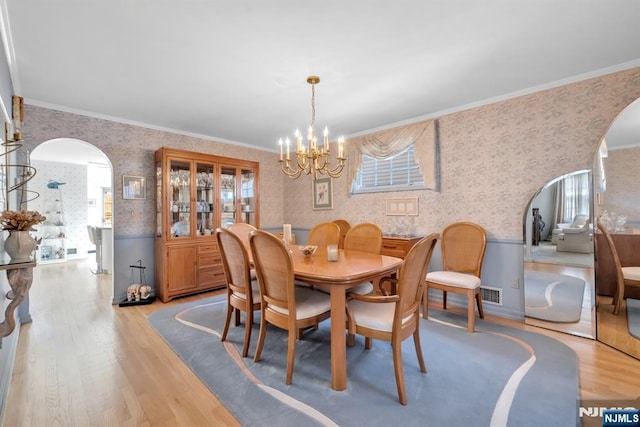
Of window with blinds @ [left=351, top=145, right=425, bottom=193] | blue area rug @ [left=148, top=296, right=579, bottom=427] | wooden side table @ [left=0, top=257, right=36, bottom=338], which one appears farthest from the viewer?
window with blinds @ [left=351, top=145, right=425, bottom=193]

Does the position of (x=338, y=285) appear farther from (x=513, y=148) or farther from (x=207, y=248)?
(x=207, y=248)

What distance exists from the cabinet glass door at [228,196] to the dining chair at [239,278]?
6.47ft

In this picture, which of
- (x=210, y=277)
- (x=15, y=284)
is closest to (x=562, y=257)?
(x=15, y=284)

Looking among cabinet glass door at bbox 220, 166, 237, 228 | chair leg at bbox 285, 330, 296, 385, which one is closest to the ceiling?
cabinet glass door at bbox 220, 166, 237, 228

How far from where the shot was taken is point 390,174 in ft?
12.9

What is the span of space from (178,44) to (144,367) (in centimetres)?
239

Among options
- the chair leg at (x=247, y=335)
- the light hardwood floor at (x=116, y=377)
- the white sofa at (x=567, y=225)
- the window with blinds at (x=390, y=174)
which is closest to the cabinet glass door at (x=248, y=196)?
the window with blinds at (x=390, y=174)

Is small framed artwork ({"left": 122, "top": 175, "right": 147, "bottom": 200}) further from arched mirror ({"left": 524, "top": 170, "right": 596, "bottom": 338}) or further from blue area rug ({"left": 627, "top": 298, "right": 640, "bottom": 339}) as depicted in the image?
blue area rug ({"left": 627, "top": 298, "right": 640, "bottom": 339})

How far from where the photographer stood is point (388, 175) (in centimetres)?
396

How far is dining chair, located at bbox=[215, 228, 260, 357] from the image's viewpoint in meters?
2.16

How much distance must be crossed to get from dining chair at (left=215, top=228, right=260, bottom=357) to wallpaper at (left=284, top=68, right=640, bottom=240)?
2352 mm

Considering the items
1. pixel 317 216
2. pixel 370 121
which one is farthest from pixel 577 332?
pixel 317 216

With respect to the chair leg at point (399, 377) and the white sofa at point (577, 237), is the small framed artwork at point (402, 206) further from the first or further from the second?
the chair leg at point (399, 377)

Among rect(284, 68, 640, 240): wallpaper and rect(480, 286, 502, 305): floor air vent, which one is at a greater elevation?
rect(284, 68, 640, 240): wallpaper
